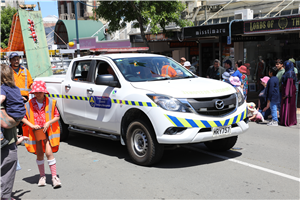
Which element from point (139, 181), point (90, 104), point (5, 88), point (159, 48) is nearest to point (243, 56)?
point (159, 48)

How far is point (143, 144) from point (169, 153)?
103 cm

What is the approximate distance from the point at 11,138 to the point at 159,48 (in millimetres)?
20032

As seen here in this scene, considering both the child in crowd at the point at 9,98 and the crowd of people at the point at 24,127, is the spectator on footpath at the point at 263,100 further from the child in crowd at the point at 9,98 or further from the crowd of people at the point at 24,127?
the child in crowd at the point at 9,98

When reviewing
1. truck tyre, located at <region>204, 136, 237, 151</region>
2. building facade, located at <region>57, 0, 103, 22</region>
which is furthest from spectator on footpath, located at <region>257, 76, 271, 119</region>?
building facade, located at <region>57, 0, 103, 22</region>

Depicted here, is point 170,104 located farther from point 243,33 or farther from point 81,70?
point 243,33

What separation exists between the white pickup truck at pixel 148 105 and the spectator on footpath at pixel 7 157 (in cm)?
215

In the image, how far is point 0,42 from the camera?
37000 millimetres

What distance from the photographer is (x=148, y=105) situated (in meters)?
5.40

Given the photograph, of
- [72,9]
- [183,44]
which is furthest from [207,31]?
[72,9]

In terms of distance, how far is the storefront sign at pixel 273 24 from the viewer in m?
10.9

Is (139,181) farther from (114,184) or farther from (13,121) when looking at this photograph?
(13,121)

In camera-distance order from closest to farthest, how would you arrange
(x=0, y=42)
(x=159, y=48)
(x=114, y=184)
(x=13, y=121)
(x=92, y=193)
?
(x=13, y=121), (x=92, y=193), (x=114, y=184), (x=159, y=48), (x=0, y=42)

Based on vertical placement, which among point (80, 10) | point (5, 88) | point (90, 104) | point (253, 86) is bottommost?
point (253, 86)

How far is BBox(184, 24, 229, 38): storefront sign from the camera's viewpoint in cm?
1329
